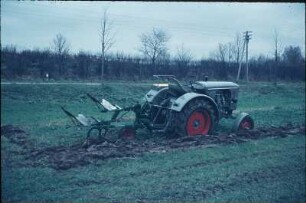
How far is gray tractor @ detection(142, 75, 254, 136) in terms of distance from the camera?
27.8ft

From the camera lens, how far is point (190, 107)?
8531mm

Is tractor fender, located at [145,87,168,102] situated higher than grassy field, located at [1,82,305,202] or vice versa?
tractor fender, located at [145,87,168,102]

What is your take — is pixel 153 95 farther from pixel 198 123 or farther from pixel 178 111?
pixel 198 123

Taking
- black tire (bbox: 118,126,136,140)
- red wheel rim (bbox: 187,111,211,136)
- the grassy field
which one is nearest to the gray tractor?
red wheel rim (bbox: 187,111,211,136)

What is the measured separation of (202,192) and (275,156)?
2.76m

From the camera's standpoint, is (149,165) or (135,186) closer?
(135,186)

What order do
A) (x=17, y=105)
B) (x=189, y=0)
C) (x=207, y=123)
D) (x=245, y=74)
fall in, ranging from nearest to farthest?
(x=189, y=0) → (x=207, y=123) → (x=17, y=105) → (x=245, y=74)

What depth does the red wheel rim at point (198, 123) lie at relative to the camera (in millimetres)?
8703

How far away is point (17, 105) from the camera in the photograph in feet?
Result: 48.0

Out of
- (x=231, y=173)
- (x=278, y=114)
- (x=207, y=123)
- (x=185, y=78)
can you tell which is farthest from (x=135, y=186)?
(x=185, y=78)

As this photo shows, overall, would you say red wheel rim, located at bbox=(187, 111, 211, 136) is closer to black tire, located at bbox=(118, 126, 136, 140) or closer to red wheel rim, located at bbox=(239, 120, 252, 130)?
red wheel rim, located at bbox=(239, 120, 252, 130)

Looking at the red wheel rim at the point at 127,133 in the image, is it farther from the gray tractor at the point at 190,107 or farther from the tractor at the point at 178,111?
the gray tractor at the point at 190,107

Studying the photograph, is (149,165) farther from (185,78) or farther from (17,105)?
(185,78)

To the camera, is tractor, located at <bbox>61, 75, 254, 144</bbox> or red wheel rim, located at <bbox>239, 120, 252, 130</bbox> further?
red wheel rim, located at <bbox>239, 120, 252, 130</bbox>
